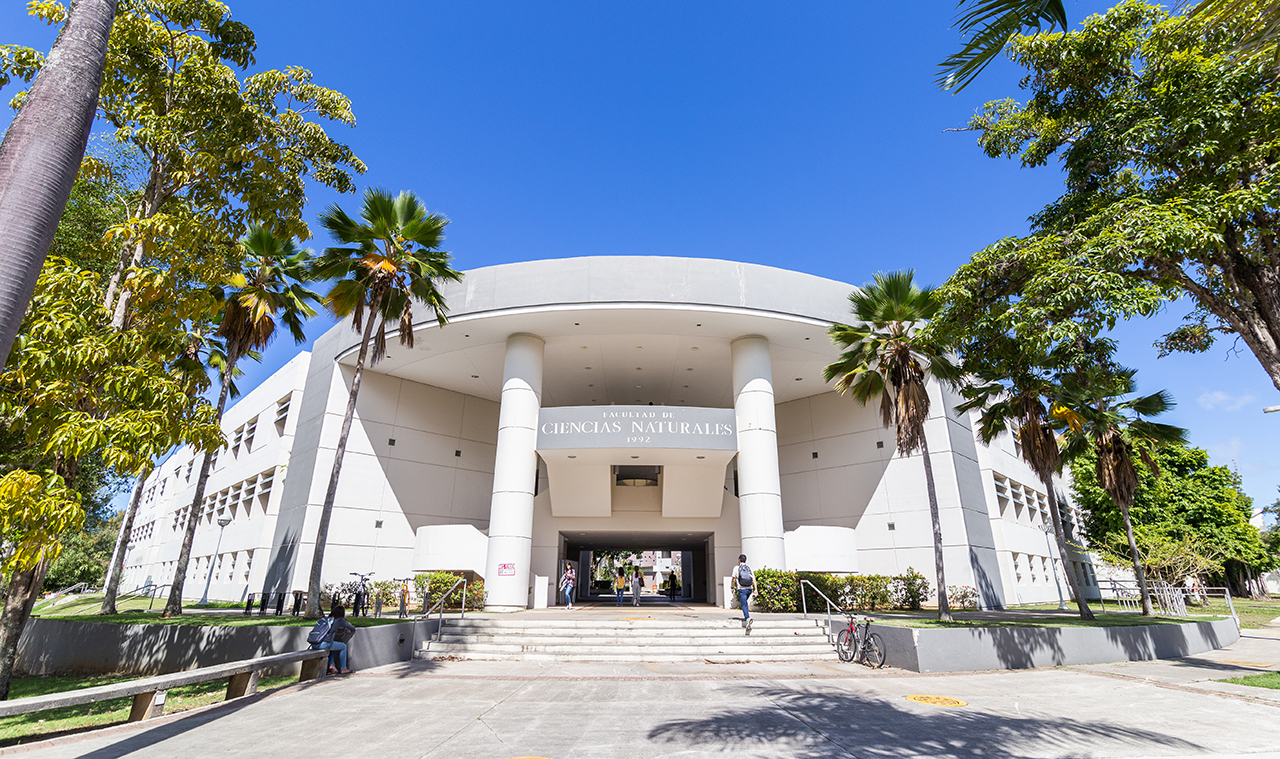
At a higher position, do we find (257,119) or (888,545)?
(257,119)

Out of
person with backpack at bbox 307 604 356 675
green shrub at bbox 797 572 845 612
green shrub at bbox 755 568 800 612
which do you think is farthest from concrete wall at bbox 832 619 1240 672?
person with backpack at bbox 307 604 356 675

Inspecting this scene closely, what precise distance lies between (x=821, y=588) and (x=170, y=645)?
1749 centimetres

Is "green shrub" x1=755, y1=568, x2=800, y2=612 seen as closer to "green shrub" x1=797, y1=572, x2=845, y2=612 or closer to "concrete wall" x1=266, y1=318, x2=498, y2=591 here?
"green shrub" x1=797, y1=572, x2=845, y2=612

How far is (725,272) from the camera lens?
20625mm

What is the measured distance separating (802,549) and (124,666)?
1953 centimetres

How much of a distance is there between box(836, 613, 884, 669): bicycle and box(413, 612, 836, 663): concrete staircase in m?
0.64

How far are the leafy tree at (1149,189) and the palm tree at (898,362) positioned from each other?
5.56 metres

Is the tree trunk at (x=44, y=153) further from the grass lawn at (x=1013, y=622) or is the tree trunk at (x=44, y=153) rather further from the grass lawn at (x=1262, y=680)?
the grass lawn at (x=1262, y=680)

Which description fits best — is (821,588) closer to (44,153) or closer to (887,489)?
(887,489)

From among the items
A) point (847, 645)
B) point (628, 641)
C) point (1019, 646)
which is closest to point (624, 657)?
point (628, 641)

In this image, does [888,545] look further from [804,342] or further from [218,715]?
[218,715]

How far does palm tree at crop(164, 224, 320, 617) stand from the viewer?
1708cm

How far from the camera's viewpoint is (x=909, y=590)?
2147cm

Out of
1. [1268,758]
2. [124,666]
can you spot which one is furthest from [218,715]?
[1268,758]
